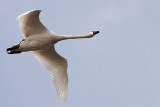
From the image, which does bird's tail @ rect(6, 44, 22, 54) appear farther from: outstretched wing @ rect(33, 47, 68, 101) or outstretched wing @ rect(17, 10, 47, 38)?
outstretched wing @ rect(33, 47, 68, 101)

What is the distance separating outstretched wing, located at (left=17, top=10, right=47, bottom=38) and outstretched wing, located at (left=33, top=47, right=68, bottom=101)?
143 cm

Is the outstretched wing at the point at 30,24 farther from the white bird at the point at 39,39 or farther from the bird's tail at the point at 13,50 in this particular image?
the bird's tail at the point at 13,50

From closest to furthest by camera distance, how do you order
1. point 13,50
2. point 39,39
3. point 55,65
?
1. point 39,39
2. point 13,50
3. point 55,65

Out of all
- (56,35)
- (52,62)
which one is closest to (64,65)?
(52,62)

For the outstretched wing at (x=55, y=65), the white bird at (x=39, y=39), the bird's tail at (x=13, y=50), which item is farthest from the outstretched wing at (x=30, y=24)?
the outstretched wing at (x=55, y=65)

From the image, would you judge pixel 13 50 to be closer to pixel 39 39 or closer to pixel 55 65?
pixel 39 39

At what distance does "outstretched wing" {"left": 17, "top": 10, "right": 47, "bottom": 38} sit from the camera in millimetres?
22984

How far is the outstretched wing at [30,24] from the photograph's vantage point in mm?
22984

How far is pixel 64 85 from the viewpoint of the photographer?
80.9ft

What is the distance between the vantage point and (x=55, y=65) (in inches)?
1002

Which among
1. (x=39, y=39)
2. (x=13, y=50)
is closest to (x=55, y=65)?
(x=39, y=39)

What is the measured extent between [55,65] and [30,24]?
9.12 ft

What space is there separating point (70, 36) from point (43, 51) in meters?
1.94

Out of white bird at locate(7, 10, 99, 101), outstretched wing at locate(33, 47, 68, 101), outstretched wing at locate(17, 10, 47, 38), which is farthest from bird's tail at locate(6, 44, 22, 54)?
outstretched wing at locate(33, 47, 68, 101)
